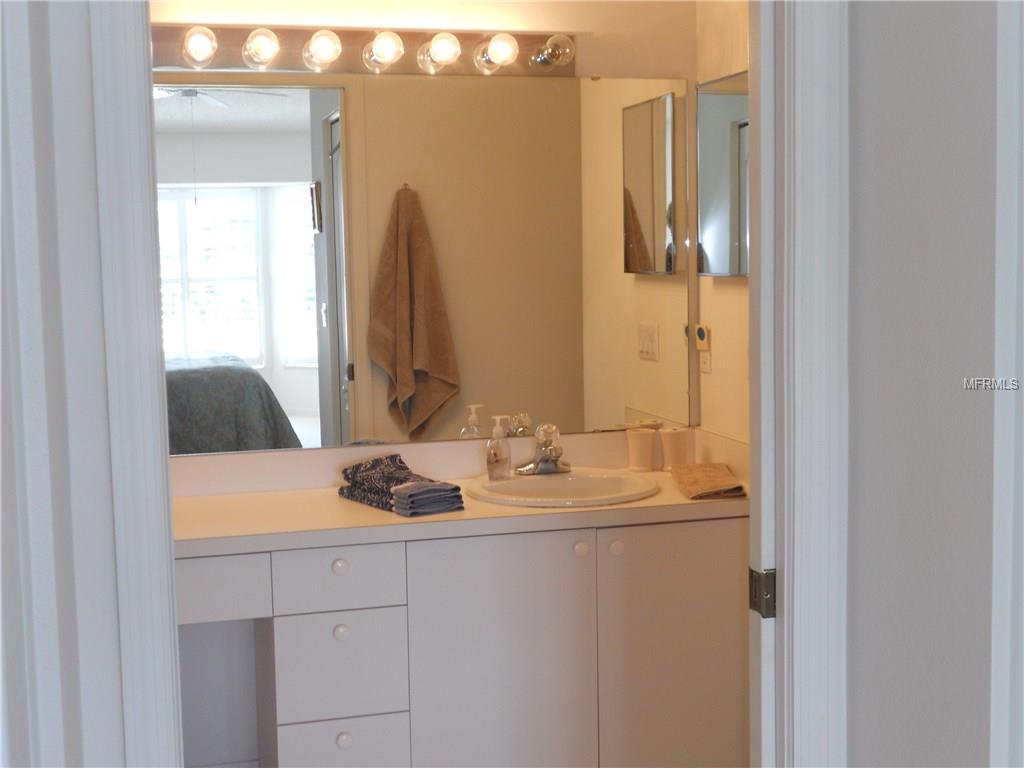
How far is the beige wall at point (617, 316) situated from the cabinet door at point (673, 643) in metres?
0.58

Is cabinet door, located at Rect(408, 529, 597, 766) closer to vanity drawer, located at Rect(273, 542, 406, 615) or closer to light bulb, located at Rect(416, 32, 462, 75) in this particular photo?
vanity drawer, located at Rect(273, 542, 406, 615)

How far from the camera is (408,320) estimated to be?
3.30 metres

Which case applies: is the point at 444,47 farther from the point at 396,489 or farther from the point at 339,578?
the point at 339,578

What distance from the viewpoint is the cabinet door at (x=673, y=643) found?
2.90 metres

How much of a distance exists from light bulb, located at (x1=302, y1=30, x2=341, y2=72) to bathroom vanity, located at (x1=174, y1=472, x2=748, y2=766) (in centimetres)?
116

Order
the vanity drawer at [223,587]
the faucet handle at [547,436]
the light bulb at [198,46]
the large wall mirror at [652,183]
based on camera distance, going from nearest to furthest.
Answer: the vanity drawer at [223,587], the light bulb at [198,46], the faucet handle at [547,436], the large wall mirror at [652,183]

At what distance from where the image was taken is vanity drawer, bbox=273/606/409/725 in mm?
2709

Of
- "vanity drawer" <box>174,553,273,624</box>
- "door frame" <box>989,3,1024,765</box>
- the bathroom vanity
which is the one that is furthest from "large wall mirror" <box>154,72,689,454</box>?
"door frame" <box>989,3,1024,765</box>

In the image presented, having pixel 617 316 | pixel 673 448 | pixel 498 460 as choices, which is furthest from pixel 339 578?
pixel 617 316

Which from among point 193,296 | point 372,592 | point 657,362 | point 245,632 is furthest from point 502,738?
point 193,296

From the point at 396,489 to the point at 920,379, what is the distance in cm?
160

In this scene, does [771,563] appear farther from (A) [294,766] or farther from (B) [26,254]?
(A) [294,766]

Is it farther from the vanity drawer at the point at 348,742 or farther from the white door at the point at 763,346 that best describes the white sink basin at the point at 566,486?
the white door at the point at 763,346

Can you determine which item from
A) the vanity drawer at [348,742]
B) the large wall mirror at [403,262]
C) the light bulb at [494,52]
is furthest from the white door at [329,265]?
the vanity drawer at [348,742]
